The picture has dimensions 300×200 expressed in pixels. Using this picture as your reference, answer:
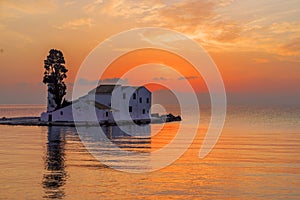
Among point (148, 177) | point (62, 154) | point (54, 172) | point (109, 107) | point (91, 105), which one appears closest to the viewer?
point (148, 177)

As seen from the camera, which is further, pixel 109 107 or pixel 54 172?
pixel 109 107

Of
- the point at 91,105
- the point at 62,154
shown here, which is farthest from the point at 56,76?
the point at 62,154

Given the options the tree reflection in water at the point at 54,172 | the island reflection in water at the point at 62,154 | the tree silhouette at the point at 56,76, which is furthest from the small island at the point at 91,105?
the tree reflection in water at the point at 54,172

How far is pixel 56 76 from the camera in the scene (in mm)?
96000

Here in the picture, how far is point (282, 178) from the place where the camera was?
33188mm

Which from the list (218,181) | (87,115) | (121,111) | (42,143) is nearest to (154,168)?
(218,181)

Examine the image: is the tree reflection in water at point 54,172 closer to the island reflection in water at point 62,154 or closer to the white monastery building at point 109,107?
the island reflection in water at point 62,154

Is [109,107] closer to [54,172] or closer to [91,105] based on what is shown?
[91,105]

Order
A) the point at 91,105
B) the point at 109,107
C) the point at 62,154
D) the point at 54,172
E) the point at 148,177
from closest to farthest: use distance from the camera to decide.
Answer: the point at 148,177 < the point at 54,172 < the point at 62,154 < the point at 91,105 < the point at 109,107

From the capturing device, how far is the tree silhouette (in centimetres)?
9431

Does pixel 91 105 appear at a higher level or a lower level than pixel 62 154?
higher

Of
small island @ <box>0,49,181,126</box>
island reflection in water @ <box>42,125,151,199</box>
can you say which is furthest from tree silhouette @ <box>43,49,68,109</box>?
island reflection in water @ <box>42,125,151,199</box>

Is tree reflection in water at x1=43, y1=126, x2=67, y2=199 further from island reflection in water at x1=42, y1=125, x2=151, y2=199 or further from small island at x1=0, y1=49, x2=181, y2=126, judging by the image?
small island at x1=0, y1=49, x2=181, y2=126

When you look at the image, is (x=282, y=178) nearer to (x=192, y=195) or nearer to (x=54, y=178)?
(x=192, y=195)
